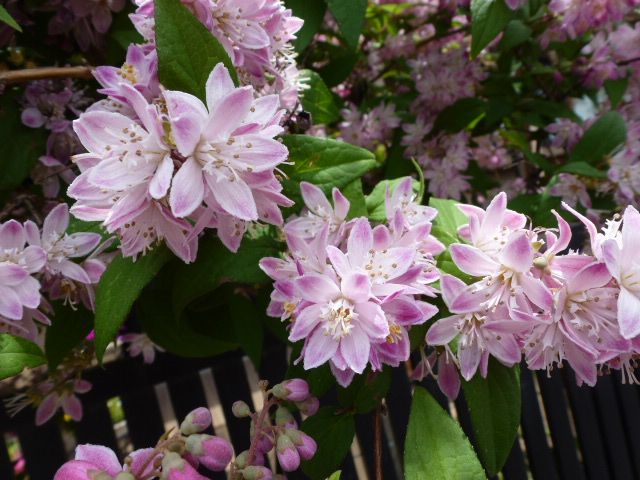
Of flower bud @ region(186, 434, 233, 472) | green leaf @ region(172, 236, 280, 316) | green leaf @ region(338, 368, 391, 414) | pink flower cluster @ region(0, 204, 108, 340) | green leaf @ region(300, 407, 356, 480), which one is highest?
pink flower cluster @ region(0, 204, 108, 340)

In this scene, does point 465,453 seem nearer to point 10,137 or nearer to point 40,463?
point 10,137

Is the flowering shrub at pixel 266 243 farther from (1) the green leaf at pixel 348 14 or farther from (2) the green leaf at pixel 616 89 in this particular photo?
(2) the green leaf at pixel 616 89

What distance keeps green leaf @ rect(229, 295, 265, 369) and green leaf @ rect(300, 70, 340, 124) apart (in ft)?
1.10

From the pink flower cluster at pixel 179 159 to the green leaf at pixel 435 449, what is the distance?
323 mm

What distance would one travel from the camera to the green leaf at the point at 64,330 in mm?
842

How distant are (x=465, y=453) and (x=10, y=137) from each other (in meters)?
0.81

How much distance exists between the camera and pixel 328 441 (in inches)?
31.5

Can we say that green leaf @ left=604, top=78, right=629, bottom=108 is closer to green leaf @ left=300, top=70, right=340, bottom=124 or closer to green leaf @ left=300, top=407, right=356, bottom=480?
green leaf @ left=300, top=70, right=340, bottom=124

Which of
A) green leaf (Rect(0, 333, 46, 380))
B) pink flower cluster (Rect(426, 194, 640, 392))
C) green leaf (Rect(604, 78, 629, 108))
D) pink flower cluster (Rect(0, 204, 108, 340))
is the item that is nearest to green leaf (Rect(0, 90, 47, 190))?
pink flower cluster (Rect(0, 204, 108, 340))

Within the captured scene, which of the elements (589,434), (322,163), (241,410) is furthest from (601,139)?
(589,434)

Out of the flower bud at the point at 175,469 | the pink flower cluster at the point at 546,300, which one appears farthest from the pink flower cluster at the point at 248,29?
the flower bud at the point at 175,469

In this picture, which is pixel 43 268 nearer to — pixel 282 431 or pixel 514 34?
pixel 282 431

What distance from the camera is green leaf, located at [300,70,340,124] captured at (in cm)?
97

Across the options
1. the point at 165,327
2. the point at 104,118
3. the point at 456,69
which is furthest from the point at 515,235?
the point at 456,69
